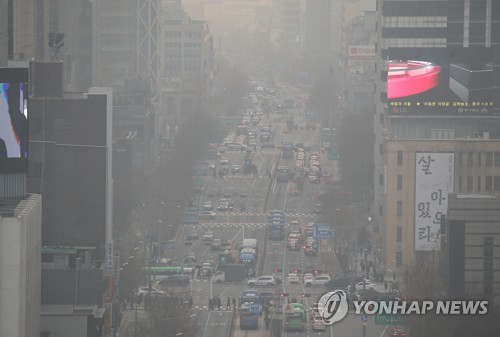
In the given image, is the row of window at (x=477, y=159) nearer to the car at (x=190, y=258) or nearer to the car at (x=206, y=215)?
the car at (x=190, y=258)

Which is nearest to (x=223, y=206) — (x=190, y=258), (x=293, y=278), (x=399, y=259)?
(x=190, y=258)

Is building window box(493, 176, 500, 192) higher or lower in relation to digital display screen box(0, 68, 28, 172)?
lower

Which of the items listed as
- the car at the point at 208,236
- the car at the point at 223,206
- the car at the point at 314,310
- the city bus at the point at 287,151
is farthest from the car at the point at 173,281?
the city bus at the point at 287,151

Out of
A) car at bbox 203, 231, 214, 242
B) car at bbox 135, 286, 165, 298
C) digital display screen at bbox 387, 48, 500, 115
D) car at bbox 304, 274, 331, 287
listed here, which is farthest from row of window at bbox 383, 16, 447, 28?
car at bbox 135, 286, 165, 298

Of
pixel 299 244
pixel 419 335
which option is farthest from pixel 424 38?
pixel 419 335

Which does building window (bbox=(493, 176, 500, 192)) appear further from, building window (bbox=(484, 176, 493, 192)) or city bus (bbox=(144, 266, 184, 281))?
city bus (bbox=(144, 266, 184, 281))

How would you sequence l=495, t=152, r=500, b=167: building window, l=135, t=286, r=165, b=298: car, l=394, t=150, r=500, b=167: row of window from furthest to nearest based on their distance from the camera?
l=495, t=152, r=500, b=167: building window < l=394, t=150, r=500, b=167: row of window < l=135, t=286, r=165, b=298: car
